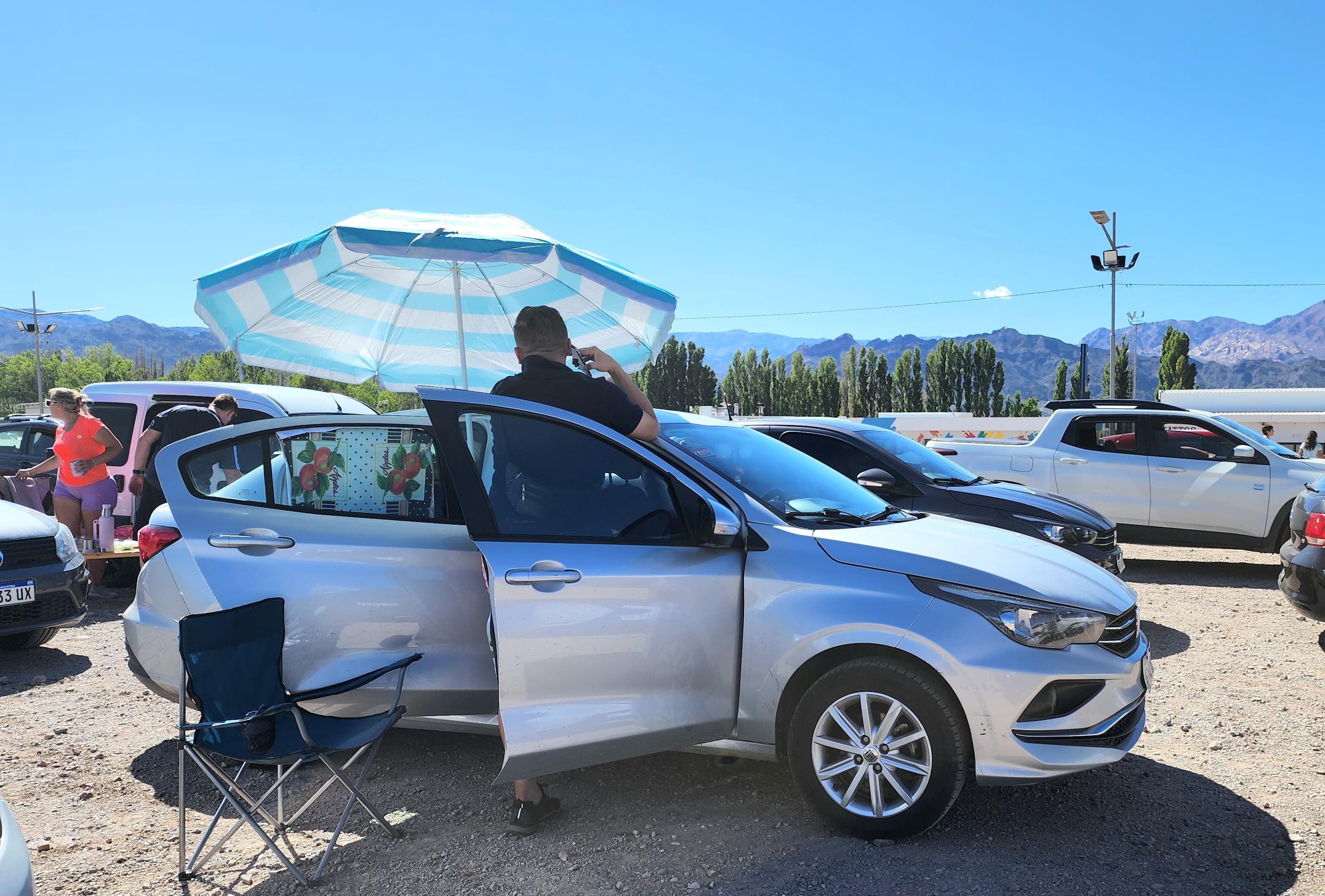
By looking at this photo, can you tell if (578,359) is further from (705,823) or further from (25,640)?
(25,640)

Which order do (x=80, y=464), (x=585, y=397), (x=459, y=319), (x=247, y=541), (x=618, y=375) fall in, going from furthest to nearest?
(x=80, y=464), (x=459, y=319), (x=618, y=375), (x=247, y=541), (x=585, y=397)

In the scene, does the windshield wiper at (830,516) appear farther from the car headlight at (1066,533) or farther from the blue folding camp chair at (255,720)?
the car headlight at (1066,533)

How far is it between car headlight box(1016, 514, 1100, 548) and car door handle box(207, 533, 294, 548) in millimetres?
5165

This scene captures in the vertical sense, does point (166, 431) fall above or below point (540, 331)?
below

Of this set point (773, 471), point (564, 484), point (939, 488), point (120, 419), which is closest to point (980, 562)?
point (773, 471)

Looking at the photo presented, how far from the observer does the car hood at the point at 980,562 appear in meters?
3.42

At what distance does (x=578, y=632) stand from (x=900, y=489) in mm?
4215

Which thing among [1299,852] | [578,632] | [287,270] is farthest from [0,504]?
[1299,852]

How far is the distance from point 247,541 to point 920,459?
5.28 metres

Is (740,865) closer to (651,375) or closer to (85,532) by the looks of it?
(85,532)

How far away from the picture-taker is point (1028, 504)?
712cm

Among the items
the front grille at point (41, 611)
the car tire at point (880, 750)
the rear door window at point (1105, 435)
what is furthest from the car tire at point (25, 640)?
the rear door window at point (1105, 435)

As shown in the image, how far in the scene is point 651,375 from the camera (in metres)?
74.8

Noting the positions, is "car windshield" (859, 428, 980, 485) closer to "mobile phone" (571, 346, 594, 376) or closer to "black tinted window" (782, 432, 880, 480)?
"black tinted window" (782, 432, 880, 480)
